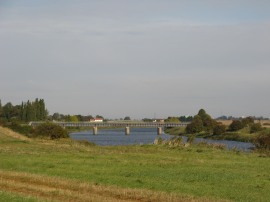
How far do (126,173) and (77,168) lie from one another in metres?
3.34

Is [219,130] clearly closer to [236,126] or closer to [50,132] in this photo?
[236,126]

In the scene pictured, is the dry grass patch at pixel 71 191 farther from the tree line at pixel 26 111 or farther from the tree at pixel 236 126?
the tree at pixel 236 126

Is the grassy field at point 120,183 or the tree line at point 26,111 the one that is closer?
the grassy field at point 120,183

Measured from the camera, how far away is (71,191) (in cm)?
1922

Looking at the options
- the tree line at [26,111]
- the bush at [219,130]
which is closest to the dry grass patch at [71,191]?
the tree line at [26,111]

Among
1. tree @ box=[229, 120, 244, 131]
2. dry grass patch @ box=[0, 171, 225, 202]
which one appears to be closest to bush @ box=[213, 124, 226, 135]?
tree @ box=[229, 120, 244, 131]

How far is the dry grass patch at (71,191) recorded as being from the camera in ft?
58.6

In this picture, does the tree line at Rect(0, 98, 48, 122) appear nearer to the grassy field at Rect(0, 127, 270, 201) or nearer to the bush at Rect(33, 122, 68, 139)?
the bush at Rect(33, 122, 68, 139)

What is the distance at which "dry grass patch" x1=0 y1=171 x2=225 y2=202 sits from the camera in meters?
17.9

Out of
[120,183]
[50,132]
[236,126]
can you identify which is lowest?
[120,183]

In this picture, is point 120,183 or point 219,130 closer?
point 120,183

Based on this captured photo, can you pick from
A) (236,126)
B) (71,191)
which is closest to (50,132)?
(71,191)

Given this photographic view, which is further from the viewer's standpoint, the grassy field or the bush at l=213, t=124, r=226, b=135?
the bush at l=213, t=124, r=226, b=135

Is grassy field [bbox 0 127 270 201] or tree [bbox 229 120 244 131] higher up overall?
tree [bbox 229 120 244 131]
